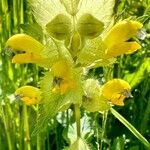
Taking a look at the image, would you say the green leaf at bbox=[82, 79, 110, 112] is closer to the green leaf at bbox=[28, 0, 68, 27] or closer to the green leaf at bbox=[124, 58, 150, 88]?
the green leaf at bbox=[28, 0, 68, 27]

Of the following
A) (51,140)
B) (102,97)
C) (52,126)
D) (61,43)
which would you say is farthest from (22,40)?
(51,140)

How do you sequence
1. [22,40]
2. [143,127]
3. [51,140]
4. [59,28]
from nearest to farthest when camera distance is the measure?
[59,28] → [22,40] → [143,127] → [51,140]

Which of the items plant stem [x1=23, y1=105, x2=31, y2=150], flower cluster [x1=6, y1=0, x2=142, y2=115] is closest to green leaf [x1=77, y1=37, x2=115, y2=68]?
flower cluster [x1=6, y1=0, x2=142, y2=115]

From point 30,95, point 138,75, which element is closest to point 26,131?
point 30,95

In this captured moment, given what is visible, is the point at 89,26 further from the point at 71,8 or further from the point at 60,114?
the point at 60,114

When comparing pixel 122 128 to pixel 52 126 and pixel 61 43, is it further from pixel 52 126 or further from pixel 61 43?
pixel 61 43

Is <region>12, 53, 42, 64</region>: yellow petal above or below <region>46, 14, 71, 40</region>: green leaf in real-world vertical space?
below

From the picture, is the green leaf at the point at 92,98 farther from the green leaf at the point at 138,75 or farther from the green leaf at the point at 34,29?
the green leaf at the point at 138,75
